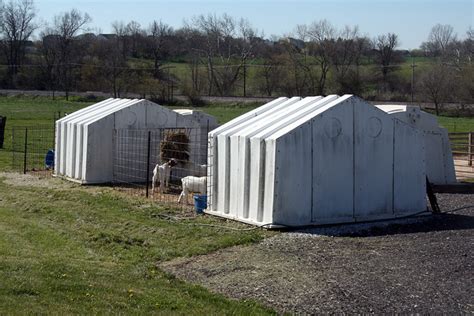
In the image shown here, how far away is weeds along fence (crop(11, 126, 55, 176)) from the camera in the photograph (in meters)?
24.6

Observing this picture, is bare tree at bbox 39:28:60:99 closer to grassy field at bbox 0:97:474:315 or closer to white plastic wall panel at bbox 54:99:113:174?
white plastic wall panel at bbox 54:99:113:174

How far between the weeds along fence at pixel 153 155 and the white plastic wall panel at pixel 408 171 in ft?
19.7

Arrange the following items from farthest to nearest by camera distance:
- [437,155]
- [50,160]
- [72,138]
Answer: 1. [50,160]
2. [72,138]
3. [437,155]

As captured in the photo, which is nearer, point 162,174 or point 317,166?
point 317,166

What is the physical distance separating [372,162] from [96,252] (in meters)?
5.61

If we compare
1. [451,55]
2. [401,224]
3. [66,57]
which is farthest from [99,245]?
[451,55]

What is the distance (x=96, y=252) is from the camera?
12.5 meters

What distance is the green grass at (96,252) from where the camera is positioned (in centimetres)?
862

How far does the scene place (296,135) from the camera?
13.9 meters

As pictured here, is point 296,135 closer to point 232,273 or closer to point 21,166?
point 232,273

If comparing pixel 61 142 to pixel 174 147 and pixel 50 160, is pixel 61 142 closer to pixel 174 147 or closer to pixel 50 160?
pixel 50 160

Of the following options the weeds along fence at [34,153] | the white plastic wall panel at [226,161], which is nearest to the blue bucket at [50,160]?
the weeds along fence at [34,153]

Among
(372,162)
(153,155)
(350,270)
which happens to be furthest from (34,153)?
(350,270)

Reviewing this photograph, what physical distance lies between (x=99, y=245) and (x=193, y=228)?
1.73 metres
